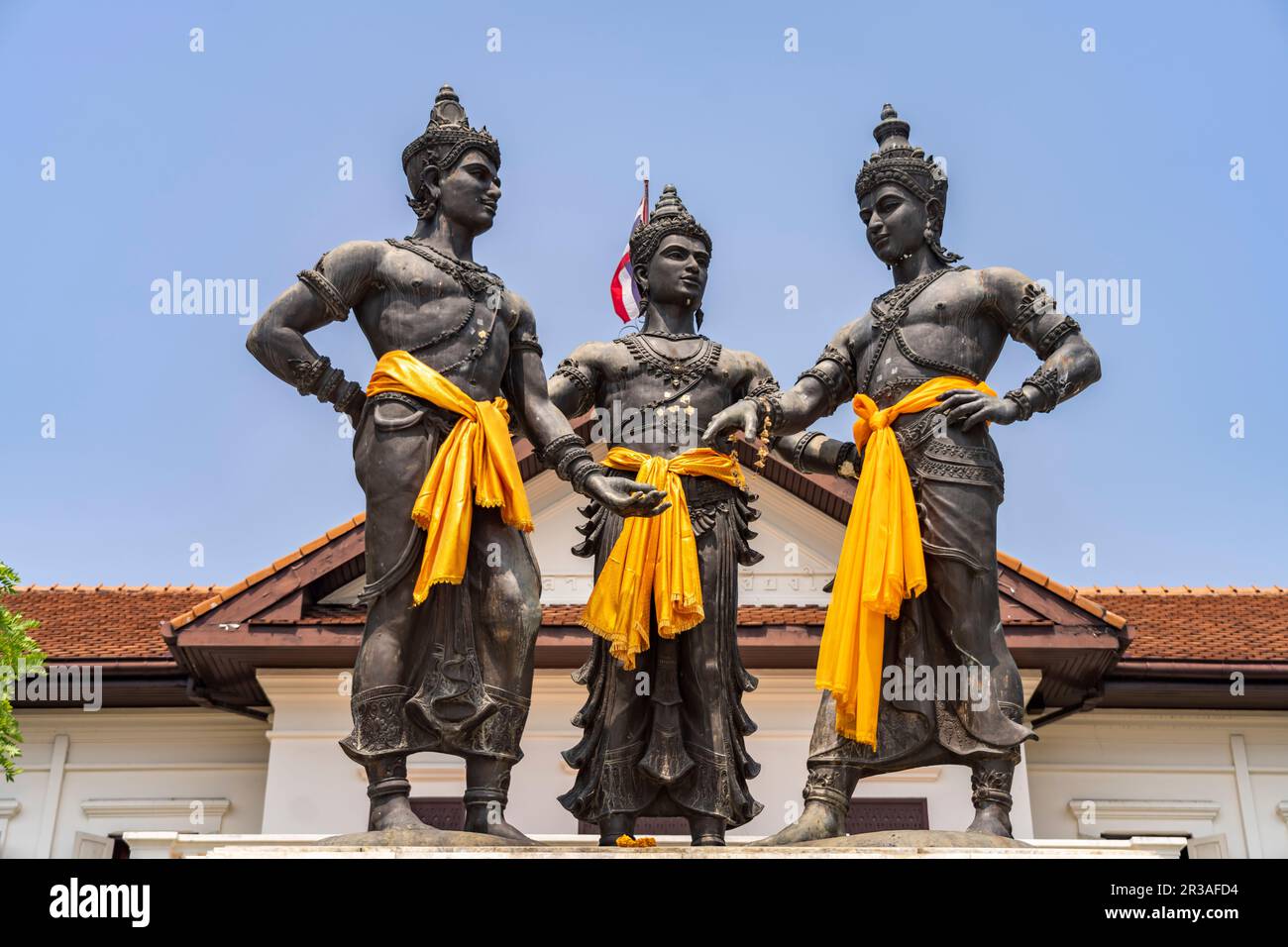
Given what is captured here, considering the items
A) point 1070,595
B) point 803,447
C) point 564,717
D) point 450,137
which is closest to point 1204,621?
point 1070,595

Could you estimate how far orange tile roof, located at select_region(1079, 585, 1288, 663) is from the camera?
15773mm

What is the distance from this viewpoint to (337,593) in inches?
614

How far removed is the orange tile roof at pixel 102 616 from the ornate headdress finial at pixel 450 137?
928cm

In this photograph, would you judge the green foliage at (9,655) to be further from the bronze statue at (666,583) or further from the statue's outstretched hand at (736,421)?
the statue's outstretched hand at (736,421)

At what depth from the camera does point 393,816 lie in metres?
6.38

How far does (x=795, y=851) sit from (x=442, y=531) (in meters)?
2.08

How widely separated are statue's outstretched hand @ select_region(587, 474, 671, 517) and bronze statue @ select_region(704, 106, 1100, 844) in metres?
0.60

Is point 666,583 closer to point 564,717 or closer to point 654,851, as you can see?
point 654,851

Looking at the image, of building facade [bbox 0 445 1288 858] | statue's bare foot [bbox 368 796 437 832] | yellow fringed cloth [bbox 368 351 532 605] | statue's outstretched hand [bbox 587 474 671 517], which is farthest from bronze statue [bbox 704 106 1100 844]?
building facade [bbox 0 445 1288 858]

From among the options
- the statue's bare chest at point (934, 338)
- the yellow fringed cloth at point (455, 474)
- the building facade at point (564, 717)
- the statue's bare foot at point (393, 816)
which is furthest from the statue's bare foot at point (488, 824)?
the building facade at point (564, 717)

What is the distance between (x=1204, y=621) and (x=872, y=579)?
1206 centimetres
